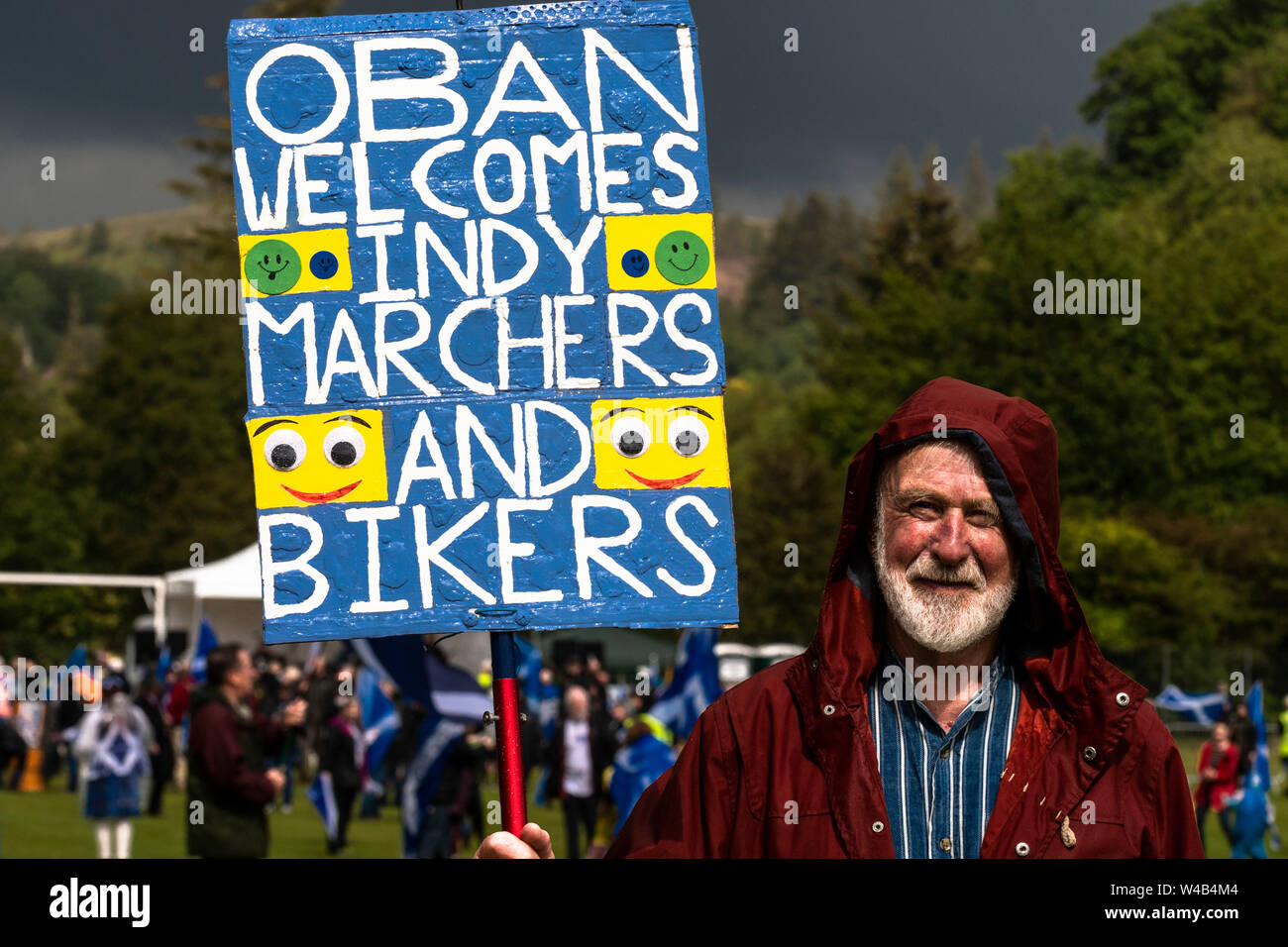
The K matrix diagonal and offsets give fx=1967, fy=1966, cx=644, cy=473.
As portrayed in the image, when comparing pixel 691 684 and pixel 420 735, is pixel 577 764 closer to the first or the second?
pixel 691 684

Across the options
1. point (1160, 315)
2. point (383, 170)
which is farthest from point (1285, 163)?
point (383, 170)

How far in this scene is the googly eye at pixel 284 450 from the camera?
15.3 feet

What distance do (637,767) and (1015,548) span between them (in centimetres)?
1206

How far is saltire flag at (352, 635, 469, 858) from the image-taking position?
54.0 feet

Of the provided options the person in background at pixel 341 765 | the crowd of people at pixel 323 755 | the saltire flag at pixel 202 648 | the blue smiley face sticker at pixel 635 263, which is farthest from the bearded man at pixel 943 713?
the saltire flag at pixel 202 648

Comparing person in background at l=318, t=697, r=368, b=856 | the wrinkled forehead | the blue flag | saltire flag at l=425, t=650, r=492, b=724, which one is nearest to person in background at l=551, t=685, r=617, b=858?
saltire flag at l=425, t=650, r=492, b=724

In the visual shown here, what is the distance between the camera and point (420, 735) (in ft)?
55.6

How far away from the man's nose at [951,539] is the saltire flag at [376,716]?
59.9 feet

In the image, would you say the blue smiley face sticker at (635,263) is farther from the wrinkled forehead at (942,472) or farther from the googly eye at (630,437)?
the wrinkled forehead at (942,472)

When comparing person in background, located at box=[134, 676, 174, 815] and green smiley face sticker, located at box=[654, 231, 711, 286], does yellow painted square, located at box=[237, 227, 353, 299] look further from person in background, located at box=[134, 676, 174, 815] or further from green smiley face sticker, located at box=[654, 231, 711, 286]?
person in background, located at box=[134, 676, 174, 815]

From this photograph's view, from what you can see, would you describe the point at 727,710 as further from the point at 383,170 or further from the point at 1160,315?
the point at 1160,315

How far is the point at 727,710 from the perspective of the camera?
419 centimetres

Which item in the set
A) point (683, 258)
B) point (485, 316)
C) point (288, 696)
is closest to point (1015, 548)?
point (683, 258)

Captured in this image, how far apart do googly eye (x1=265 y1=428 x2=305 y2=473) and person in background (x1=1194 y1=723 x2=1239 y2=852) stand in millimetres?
16309
